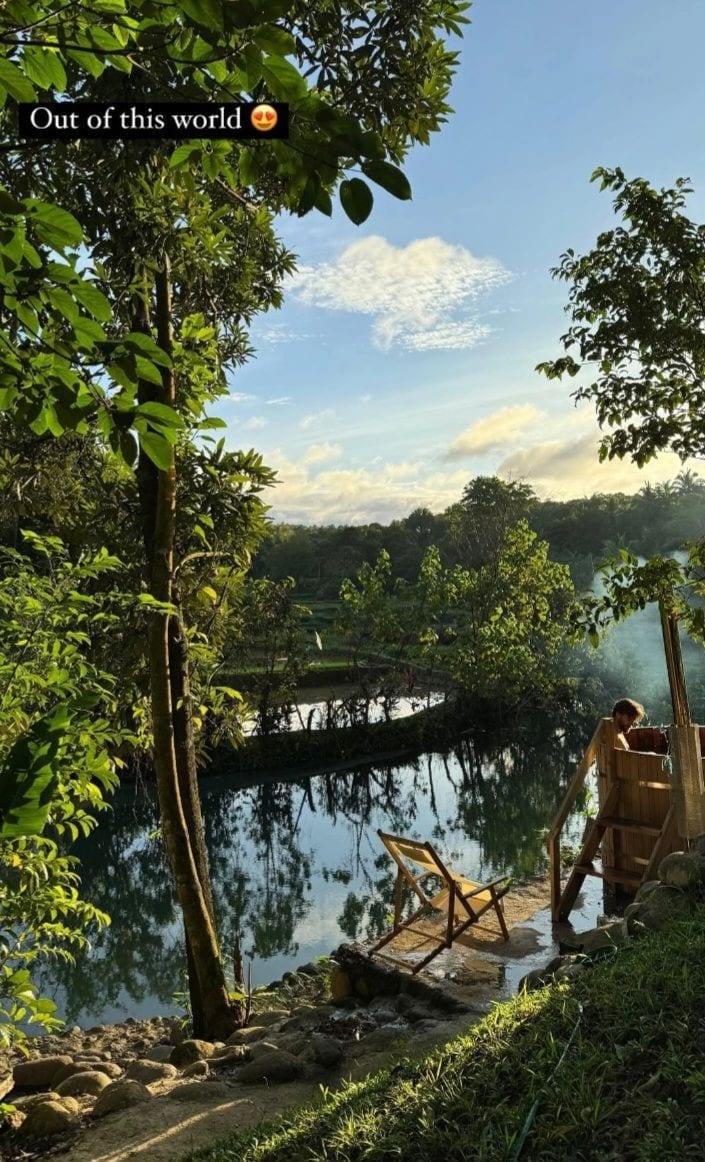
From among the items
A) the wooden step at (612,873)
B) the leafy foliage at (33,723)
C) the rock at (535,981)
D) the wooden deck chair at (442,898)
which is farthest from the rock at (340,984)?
the leafy foliage at (33,723)

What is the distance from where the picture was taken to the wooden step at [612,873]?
728 cm

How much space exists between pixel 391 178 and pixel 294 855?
13917 mm

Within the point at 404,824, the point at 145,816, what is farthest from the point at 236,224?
the point at 145,816

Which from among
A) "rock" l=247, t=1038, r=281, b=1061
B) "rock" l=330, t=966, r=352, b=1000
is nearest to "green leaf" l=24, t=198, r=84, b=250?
"rock" l=247, t=1038, r=281, b=1061

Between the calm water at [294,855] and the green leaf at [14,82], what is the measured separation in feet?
21.2

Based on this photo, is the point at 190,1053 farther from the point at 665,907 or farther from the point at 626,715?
the point at 626,715

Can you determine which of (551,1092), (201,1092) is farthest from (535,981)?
(551,1092)

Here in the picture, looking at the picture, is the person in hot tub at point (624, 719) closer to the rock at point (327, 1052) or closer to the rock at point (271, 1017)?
the rock at point (271, 1017)

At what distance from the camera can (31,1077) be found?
5109 mm

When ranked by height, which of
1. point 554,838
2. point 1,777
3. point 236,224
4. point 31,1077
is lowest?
point 31,1077

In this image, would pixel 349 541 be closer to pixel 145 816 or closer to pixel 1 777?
pixel 145 816

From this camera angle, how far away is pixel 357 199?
109 centimetres

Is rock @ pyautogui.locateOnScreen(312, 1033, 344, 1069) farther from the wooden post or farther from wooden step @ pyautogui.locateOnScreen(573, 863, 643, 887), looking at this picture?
wooden step @ pyautogui.locateOnScreen(573, 863, 643, 887)

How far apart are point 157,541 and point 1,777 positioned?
3.50m
